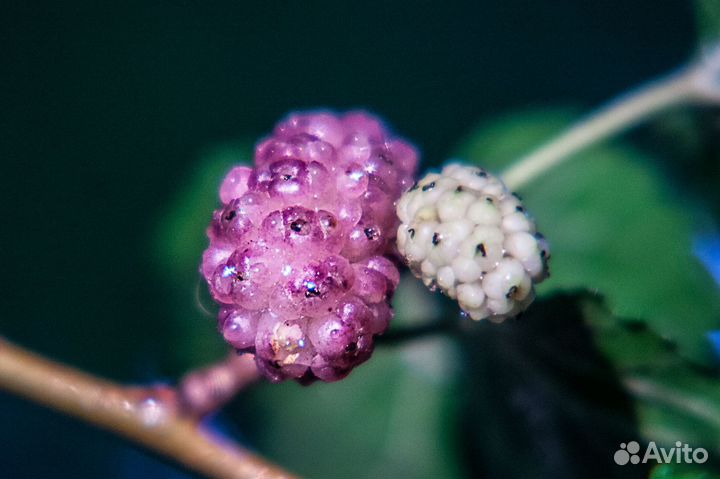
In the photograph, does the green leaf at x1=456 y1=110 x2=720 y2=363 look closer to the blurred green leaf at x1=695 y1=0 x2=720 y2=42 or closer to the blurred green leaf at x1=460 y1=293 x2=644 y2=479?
the blurred green leaf at x1=460 y1=293 x2=644 y2=479

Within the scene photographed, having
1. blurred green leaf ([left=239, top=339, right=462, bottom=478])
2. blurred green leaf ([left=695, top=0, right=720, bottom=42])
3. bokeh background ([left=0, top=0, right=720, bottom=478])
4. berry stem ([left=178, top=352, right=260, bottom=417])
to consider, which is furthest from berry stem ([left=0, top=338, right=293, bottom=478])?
blurred green leaf ([left=695, top=0, right=720, bottom=42])

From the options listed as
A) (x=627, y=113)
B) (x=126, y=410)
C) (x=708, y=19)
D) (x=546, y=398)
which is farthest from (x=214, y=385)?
(x=708, y=19)

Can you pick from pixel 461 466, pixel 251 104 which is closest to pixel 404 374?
pixel 461 466

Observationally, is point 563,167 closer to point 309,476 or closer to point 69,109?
point 309,476

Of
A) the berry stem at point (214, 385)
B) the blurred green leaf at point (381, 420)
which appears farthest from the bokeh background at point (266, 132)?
the berry stem at point (214, 385)

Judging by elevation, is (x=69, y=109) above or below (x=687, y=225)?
above

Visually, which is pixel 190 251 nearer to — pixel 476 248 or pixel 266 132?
pixel 266 132
